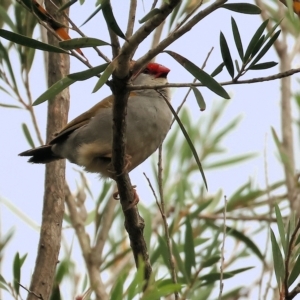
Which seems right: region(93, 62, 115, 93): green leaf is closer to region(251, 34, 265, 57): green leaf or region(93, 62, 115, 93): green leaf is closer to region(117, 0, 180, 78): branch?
region(117, 0, 180, 78): branch

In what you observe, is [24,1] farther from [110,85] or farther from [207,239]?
A: [207,239]

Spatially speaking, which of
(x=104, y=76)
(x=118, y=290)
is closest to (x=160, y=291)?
(x=118, y=290)

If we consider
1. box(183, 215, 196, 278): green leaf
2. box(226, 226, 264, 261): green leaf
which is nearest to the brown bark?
box(183, 215, 196, 278): green leaf

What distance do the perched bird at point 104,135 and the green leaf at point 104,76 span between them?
1.35m

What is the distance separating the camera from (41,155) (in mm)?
3240

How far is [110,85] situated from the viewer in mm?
1720

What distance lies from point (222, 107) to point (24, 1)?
2364mm

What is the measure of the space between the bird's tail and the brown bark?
0.28 feet

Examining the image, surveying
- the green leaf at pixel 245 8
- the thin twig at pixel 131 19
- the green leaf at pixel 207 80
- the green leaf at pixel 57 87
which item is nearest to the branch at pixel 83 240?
the thin twig at pixel 131 19

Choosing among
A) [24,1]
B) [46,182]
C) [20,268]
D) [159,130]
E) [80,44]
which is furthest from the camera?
[159,130]

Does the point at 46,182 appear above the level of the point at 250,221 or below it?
above

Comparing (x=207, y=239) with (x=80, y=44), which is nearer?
(x=80, y=44)

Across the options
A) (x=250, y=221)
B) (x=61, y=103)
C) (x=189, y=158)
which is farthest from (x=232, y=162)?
(x=61, y=103)

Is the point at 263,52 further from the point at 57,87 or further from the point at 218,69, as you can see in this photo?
the point at 57,87
